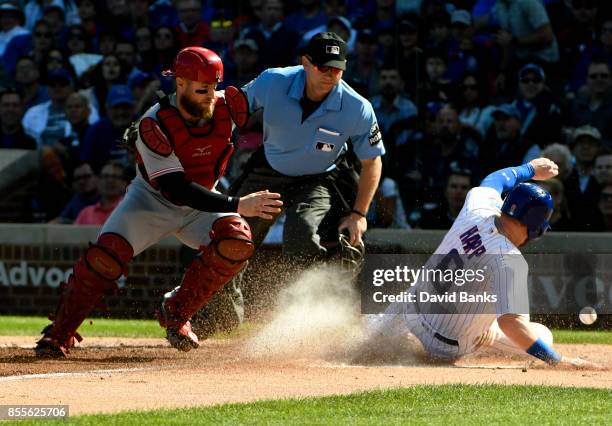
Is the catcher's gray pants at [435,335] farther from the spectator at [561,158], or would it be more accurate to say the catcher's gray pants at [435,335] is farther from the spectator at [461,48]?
the spectator at [461,48]

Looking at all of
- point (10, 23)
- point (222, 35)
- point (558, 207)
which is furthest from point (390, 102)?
point (10, 23)

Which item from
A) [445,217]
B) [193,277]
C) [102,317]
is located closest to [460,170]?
[445,217]

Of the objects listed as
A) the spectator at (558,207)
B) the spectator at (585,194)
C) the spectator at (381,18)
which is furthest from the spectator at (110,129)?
the spectator at (585,194)

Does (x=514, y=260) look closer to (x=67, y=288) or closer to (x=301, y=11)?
(x=67, y=288)

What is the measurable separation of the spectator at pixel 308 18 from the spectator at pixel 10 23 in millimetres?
4312

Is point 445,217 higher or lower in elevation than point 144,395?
lower

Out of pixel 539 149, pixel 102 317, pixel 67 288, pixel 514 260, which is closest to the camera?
pixel 514 260


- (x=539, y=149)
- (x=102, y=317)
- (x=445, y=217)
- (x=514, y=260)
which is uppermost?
(x=514, y=260)

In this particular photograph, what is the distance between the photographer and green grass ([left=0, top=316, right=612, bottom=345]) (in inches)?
393

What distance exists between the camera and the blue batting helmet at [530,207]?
23.2 feet

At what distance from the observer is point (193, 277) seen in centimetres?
757

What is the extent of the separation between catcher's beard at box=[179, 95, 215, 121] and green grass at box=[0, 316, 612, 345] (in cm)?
294

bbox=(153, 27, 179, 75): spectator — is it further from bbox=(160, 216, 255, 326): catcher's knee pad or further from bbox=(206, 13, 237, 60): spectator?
bbox=(160, 216, 255, 326): catcher's knee pad

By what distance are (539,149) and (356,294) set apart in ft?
10.3
